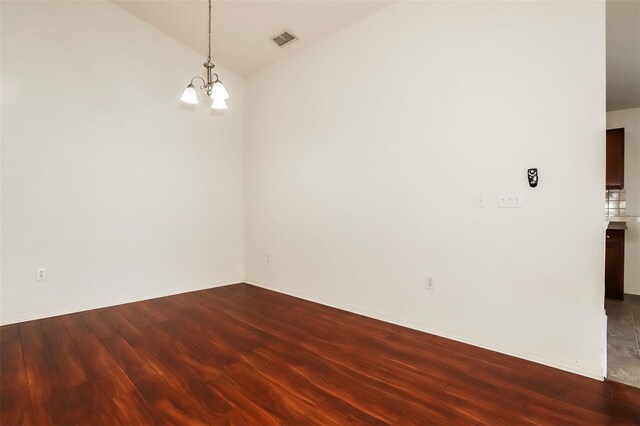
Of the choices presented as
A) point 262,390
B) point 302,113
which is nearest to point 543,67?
point 302,113

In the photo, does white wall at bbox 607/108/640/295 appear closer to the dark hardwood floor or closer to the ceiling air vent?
the dark hardwood floor

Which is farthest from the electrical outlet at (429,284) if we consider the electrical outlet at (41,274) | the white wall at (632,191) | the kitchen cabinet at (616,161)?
the electrical outlet at (41,274)

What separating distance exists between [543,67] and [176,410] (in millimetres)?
3158

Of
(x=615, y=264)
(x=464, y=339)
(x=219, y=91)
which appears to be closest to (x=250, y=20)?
(x=219, y=91)

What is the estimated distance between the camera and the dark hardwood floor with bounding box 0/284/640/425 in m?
1.61

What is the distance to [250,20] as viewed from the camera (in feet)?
11.2

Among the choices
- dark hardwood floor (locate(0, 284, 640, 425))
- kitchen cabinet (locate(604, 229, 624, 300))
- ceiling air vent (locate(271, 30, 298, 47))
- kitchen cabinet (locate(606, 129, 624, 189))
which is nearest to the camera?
dark hardwood floor (locate(0, 284, 640, 425))

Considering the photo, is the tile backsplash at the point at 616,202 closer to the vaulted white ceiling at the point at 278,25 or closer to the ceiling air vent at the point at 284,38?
the vaulted white ceiling at the point at 278,25

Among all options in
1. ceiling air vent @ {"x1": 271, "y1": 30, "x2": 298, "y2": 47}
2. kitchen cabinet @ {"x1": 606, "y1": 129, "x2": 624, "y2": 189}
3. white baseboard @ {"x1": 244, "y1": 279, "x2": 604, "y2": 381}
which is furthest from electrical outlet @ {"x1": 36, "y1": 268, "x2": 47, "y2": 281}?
kitchen cabinet @ {"x1": 606, "y1": 129, "x2": 624, "y2": 189}

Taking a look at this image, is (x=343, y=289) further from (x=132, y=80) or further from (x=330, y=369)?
(x=132, y=80)

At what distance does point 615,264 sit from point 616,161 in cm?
137

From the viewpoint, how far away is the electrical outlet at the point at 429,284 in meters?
2.70

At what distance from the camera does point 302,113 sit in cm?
384

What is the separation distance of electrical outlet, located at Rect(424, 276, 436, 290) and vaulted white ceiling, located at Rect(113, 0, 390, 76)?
2.64 m
